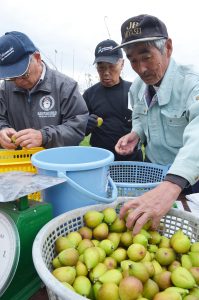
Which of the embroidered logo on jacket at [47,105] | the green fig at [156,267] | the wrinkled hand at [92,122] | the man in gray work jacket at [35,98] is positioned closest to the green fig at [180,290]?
the green fig at [156,267]

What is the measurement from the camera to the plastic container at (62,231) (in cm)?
63

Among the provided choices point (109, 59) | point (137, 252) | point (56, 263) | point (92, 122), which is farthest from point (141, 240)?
point (109, 59)

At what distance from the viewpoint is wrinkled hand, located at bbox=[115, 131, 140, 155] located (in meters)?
1.74

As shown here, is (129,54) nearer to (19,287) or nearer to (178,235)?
(178,235)

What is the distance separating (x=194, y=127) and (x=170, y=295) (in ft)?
2.20

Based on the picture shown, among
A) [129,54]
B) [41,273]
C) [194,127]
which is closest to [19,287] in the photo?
[41,273]

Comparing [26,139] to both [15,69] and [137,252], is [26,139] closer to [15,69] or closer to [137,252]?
[15,69]

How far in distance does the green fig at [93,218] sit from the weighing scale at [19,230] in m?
0.13

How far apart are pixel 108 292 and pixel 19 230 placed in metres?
0.29

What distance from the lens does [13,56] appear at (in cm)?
162

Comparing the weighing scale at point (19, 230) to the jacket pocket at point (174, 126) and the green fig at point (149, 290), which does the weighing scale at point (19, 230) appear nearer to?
the green fig at point (149, 290)

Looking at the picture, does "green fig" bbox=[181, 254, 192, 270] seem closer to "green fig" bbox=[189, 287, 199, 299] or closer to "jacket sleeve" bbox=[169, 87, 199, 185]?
"green fig" bbox=[189, 287, 199, 299]

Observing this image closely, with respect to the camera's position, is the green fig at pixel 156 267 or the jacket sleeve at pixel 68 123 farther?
the jacket sleeve at pixel 68 123

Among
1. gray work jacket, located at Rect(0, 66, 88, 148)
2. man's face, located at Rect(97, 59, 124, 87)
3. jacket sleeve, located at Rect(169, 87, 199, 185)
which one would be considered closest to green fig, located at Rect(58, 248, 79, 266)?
jacket sleeve, located at Rect(169, 87, 199, 185)
